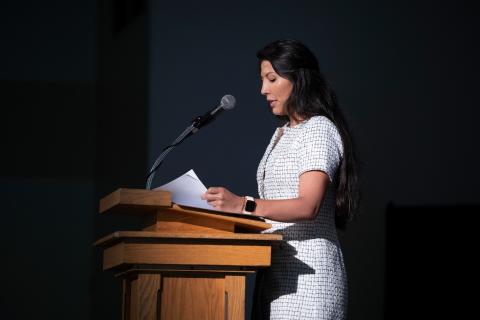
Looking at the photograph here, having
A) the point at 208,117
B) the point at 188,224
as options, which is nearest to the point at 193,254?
the point at 188,224

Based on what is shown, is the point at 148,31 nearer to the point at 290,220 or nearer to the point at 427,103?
the point at 427,103

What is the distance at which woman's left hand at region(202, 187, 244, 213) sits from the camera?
211cm

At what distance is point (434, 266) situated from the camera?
155 inches

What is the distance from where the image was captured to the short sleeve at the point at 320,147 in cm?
226

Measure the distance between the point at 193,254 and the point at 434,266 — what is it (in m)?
2.15

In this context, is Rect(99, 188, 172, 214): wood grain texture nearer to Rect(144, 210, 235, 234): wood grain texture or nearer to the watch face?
Rect(144, 210, 235, 234): wood grain texture

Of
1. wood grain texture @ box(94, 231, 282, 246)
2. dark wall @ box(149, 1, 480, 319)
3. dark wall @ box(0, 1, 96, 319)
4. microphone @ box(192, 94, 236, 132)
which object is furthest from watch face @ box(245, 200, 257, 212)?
dark wall @ box(0, 1, 96, 319)

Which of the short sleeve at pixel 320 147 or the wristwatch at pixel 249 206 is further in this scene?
the short sleeve at pixel 320 147

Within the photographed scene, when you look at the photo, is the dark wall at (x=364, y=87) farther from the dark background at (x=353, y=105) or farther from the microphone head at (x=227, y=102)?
the microphone head at (x=227, y=102)

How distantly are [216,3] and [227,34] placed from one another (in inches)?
6.6

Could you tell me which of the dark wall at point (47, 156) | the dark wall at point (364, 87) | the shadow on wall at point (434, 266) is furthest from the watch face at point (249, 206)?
the dark wall at point (47, 156)

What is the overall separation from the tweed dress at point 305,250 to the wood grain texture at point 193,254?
0.73ft

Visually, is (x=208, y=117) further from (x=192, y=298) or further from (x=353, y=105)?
(x=353, y=105)

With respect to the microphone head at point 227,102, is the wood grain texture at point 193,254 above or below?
below
